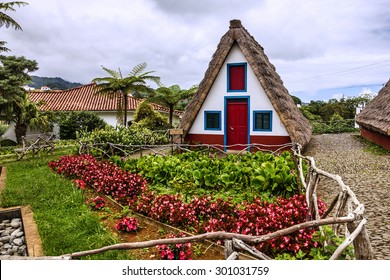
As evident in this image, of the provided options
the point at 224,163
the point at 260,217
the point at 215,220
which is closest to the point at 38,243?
the point at 215,220

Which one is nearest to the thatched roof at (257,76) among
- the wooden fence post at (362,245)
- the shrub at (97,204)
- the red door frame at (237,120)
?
the red door frame at (237,120)

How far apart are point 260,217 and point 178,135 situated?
7.31 meters

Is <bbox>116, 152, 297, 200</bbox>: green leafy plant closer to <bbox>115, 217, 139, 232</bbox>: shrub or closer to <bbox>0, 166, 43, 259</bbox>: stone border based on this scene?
<bbox>115, 217, 139, 232</bbox>: shrub

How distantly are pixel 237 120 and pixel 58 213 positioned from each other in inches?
273

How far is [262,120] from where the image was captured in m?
10.1

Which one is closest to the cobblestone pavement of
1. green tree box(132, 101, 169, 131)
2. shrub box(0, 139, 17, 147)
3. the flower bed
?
the flower bed

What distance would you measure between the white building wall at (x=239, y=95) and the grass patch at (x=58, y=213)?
5.30 m

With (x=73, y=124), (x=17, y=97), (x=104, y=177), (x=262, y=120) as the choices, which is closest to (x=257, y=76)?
(x=262, y=120)

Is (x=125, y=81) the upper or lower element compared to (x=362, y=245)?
upper

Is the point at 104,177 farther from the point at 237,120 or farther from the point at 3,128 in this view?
the point at 3,128

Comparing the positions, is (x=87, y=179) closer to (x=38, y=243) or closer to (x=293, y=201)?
(x=38, y=243)

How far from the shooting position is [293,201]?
406 cm

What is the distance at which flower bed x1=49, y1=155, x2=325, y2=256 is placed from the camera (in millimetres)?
3078

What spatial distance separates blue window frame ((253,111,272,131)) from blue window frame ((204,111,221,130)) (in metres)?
1.21
